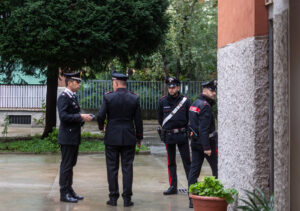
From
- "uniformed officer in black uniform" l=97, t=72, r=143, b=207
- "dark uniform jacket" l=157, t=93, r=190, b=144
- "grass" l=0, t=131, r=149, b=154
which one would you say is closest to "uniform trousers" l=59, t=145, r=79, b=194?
"uniformed officer in black uniform" l=97, t=72, r=143, b=207

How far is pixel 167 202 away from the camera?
26.6ft

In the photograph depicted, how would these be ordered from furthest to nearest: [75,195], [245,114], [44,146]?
[44,146], [75,195], [245,114]

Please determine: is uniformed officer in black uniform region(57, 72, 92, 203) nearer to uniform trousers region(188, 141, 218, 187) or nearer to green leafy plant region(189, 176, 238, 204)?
uniform trousers region(188, 141, 218, 187)

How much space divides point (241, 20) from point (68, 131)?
3444 mm

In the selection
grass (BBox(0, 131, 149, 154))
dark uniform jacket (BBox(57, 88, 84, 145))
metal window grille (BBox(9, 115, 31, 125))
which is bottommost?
grass (BBox(0, 131, 149, 154))

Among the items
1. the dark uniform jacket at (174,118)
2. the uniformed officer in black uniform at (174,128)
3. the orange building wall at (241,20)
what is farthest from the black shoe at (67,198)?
the orange building wall at (241,20)

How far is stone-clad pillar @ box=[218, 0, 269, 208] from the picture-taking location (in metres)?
5.31

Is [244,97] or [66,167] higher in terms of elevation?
[244,97]

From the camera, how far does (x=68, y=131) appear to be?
806 centimetres

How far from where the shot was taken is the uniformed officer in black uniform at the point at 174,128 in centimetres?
851

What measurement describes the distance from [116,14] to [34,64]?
2941mm

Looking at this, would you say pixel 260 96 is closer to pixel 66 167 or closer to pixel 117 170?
pixel 117 170

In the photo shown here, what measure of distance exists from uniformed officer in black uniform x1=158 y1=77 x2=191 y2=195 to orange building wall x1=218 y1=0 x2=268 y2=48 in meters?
1.90

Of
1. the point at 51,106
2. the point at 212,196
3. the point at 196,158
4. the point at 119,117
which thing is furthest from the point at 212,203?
the point at 51,106
